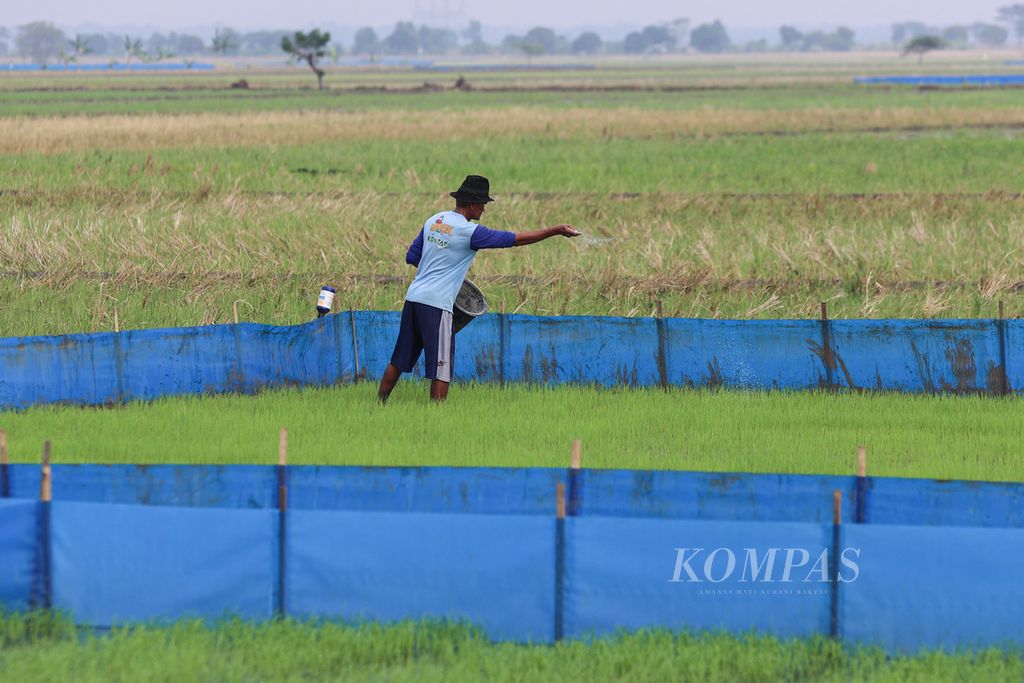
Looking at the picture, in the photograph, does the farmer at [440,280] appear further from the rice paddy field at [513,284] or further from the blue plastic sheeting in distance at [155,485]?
the blue plastic sheeting in distance at [155,485]

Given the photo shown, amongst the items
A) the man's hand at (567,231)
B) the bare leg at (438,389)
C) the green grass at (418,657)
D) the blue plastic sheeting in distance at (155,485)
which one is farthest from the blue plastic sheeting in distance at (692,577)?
the bare leg at (438,389)

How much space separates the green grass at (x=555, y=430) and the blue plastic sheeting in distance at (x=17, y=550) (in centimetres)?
217

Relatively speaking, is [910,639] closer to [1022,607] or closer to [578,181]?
[1022,607]

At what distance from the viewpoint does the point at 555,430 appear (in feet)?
30.6

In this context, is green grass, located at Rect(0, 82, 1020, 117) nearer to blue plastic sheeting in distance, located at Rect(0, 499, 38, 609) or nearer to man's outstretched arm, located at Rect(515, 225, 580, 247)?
man's outstretched arm, located at Rect(515, 225, 580, 247)

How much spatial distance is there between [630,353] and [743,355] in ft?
2.87

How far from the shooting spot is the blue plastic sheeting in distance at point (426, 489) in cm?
665

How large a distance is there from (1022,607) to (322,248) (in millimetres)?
11449

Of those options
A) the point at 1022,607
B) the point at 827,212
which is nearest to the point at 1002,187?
the point at 827,212

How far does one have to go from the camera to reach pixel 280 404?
10172mm

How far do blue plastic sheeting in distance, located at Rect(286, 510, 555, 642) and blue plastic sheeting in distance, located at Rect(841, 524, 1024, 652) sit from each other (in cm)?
131

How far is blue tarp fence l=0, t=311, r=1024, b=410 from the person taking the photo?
10.9 meters

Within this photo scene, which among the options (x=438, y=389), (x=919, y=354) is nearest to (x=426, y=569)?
(x=438, y=389)

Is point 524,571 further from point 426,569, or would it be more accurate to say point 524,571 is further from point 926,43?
point 926,43
